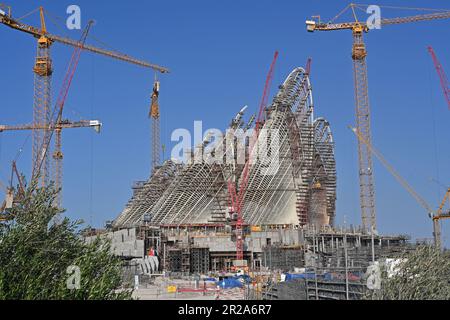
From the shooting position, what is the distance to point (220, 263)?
312 feet

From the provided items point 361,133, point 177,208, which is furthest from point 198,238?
point 361,133

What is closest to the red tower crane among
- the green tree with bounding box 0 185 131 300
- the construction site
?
the construction site

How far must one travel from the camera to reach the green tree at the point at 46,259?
26.8m

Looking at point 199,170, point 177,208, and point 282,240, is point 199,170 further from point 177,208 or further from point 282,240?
point 282,240

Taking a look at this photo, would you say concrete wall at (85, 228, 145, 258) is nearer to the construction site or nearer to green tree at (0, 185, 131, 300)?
the construction site

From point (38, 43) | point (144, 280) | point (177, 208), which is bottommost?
point (144, 280)

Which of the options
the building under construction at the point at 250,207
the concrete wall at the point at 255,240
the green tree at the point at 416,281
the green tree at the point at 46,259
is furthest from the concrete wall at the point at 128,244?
the green tree at the point at 416,281

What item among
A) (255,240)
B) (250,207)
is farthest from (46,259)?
(250,207)

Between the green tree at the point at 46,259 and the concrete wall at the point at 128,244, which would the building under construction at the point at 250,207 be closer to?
the concrete wall at the point at 128,244

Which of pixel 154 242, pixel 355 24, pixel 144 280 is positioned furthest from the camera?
pixel 355 24

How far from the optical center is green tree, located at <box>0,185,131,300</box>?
26.8 meters

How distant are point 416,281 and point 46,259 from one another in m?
17.7

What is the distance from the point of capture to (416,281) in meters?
28.5
